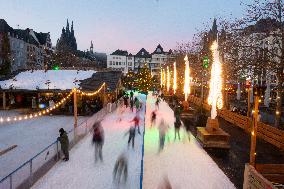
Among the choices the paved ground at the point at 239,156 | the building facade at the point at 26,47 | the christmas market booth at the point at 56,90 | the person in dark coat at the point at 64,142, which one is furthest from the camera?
the building facade at the point at 26,47

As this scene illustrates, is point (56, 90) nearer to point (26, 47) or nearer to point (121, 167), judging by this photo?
point (121, 167)

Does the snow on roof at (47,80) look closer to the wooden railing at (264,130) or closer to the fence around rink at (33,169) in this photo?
the wooden railing at (264,130)

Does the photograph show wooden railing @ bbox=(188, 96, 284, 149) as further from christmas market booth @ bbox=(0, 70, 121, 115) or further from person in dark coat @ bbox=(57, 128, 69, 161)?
christmas market booth @ bbox=(0, 70, 121, 115)

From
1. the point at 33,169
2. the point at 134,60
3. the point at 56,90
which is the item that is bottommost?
the point at 33,169

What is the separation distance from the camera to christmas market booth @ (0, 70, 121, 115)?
34719 mm

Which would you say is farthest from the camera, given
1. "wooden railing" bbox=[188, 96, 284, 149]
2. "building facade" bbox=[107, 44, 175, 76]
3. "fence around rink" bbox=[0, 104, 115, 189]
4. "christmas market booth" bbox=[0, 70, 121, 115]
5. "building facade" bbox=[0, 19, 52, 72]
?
"building facade" bbox=[107, 44, 175, 76]

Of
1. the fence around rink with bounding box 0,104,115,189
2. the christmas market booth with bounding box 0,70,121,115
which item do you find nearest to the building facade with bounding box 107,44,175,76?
the christmas market booth with bounding box 0,70,121,115

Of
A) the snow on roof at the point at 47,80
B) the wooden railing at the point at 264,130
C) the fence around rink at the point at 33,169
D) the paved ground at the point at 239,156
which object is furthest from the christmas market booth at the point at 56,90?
the paved ground at the point at 239,156

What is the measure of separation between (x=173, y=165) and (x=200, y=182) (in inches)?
91.2

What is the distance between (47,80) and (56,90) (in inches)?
138

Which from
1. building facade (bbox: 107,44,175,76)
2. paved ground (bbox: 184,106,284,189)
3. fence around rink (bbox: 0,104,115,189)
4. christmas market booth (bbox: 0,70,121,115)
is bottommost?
paved ground (bbox: 184,106,284,189)

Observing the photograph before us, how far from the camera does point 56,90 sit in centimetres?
3475

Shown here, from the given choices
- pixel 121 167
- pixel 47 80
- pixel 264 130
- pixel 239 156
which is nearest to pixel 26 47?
pixel 47 80

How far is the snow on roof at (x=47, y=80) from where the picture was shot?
3616cm
